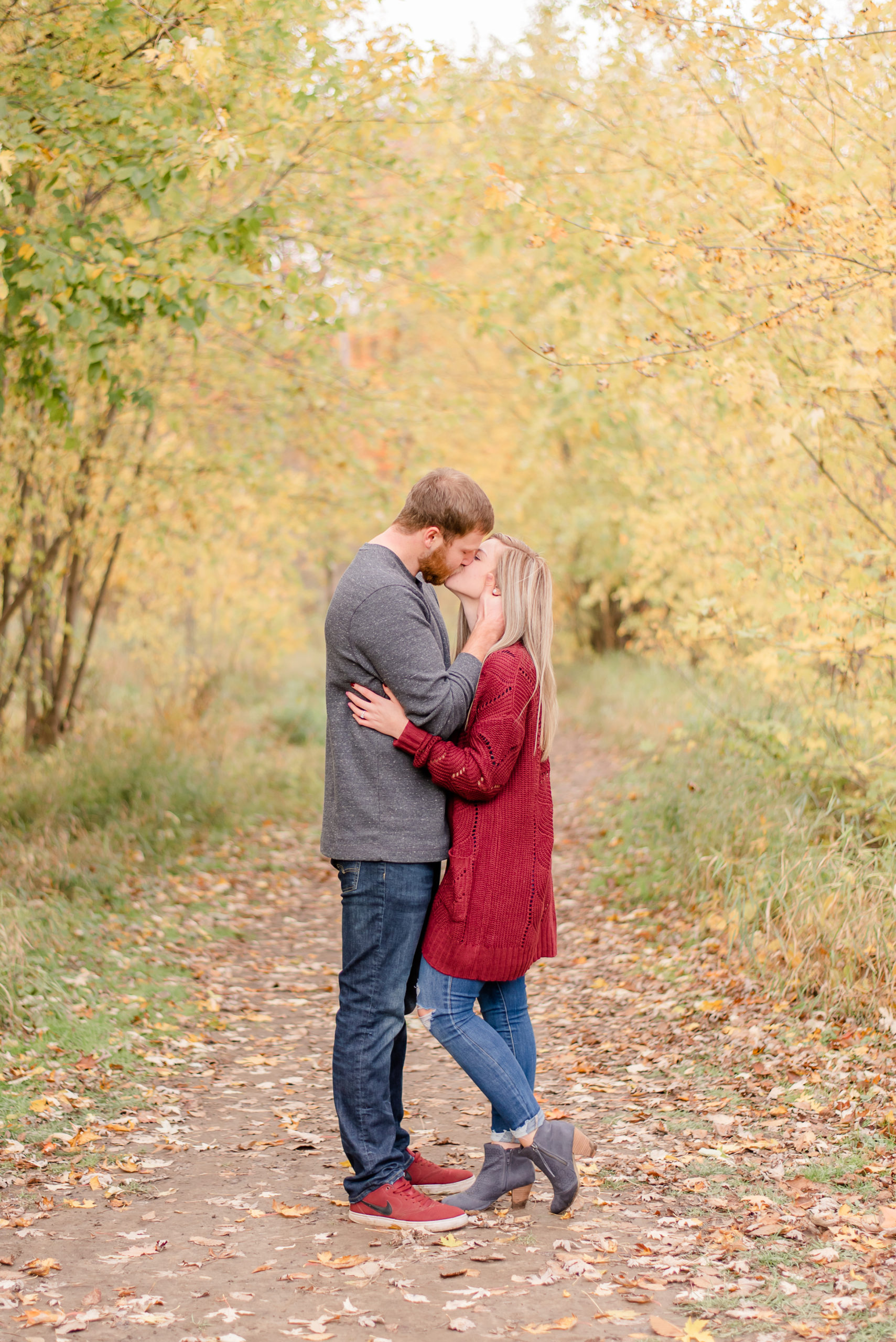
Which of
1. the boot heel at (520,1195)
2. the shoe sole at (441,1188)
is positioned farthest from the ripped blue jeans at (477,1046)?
the shoe sole at (441,1188)

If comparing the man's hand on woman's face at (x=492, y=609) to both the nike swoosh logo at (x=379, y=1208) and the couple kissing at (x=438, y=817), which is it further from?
the nike swoosh logo at (x=379, y=1208)

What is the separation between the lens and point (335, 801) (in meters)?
3.36

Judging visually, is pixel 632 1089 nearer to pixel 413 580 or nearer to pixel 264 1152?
pixel 264 1152

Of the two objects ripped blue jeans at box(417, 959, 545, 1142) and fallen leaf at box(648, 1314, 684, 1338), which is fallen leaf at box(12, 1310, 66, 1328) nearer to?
ripped blue jeans at box(417, 959, 545, 1142)

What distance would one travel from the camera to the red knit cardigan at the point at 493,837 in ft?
10.8

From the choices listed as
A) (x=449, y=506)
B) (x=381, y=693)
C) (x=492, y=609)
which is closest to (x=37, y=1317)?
(x=381, y=693)

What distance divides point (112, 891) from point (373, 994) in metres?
4.06

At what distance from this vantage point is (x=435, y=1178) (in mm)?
3670

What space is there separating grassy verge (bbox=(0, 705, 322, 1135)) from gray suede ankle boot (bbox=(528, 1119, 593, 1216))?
71.9 inches

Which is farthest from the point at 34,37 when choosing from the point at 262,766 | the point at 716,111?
the point at 262,766

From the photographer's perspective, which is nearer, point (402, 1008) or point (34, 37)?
point (402, 1008)

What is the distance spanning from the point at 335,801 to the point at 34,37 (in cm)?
401

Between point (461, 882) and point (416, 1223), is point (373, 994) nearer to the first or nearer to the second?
point (461, 882)

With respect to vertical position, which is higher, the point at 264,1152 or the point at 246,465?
the point at 246,465
